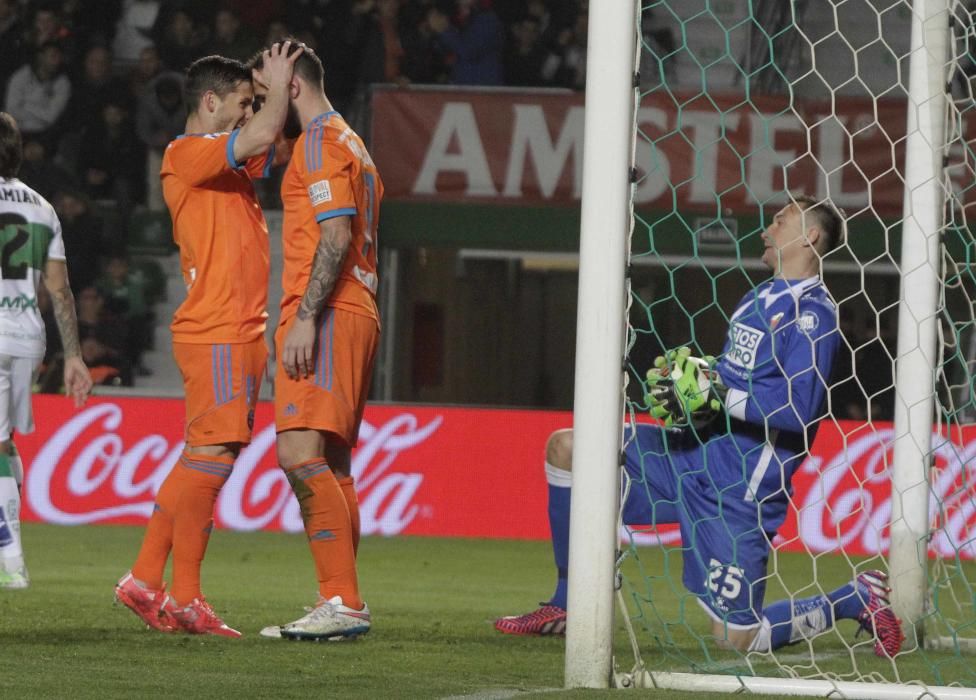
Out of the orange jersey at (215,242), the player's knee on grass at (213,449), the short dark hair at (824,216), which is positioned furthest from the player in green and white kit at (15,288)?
the short dark hair at (824,216)

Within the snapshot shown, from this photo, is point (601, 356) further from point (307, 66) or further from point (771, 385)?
point (307, 66)

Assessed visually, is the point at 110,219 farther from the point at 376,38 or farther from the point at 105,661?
the point at 105,661

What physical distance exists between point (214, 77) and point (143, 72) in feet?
26.1

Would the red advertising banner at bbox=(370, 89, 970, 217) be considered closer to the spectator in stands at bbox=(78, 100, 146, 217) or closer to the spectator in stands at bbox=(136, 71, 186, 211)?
the spectator in stands at bbox=(136, 71, 186, 211)

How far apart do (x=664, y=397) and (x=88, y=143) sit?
8738 mm

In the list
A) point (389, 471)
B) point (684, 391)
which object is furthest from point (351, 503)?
point (389, 471)

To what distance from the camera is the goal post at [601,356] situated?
159 inches

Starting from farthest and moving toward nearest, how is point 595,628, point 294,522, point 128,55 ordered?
point 128,55
point 294,522
point 595,628

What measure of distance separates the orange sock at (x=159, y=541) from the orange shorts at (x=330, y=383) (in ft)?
1.43

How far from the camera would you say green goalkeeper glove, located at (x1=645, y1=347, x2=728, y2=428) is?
5.06 meters

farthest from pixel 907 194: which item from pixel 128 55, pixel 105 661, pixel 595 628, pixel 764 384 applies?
pixel 128 55

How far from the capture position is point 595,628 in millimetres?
4047

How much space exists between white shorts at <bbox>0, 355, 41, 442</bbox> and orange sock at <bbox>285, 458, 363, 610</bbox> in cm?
196

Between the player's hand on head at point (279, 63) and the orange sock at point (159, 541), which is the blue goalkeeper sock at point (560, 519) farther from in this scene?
the player's hand on head at point (279, 63)
